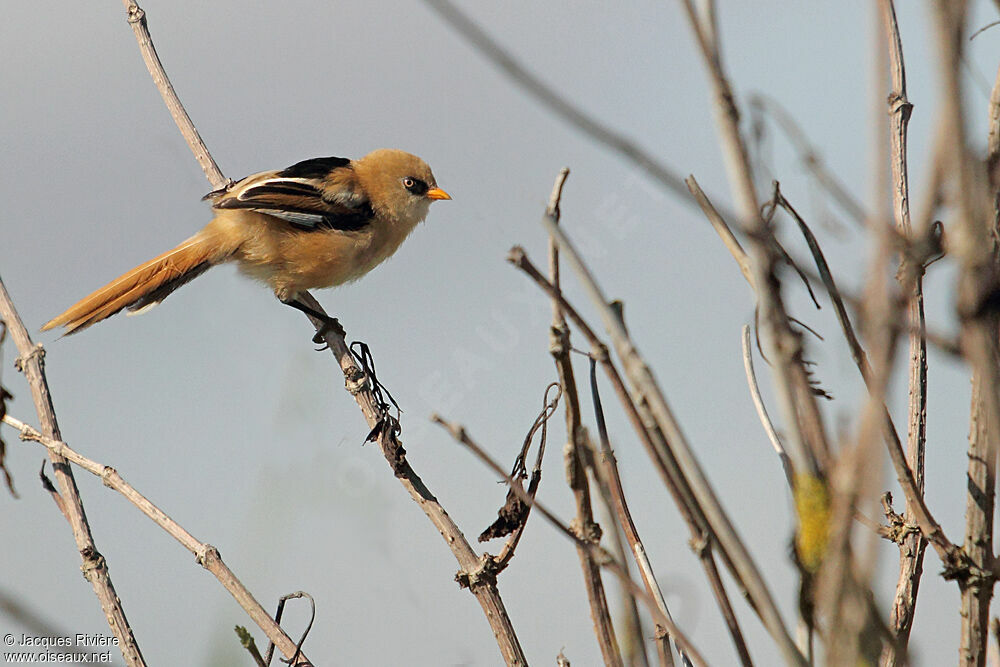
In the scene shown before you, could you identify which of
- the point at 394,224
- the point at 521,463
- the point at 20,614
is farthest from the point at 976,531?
the point at 394,224

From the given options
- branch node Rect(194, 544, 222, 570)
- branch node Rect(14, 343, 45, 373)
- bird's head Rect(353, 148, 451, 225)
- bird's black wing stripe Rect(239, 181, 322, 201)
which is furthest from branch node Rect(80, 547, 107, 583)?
bird's head Rect(353, 148, 451, 225)

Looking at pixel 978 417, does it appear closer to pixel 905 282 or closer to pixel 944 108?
pixel 905 282

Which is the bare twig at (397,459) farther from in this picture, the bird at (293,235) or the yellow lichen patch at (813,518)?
the yellow lichen patch at (813,518)

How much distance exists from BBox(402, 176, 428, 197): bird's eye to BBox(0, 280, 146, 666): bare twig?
2.86 m

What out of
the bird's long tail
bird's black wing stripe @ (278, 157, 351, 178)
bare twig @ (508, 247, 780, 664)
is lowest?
bare twig @ (508, 247, 780, 664)

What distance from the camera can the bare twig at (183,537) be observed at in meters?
2.12

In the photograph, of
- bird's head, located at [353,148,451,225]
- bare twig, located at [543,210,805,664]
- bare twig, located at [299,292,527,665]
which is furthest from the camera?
bird's head, located at [353,148,451,225]

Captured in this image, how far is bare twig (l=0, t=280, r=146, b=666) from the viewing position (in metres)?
2.33

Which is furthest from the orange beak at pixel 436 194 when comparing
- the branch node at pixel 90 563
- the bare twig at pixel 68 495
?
the branch node at pixel 90 563

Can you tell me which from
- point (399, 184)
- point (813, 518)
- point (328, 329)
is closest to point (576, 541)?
point (813, 518)

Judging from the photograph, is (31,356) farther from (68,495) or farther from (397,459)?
(397,459)

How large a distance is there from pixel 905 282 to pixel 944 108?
0.65 feet

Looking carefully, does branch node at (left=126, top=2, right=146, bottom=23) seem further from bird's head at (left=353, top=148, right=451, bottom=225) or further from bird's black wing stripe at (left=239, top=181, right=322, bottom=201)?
bird's head at (left=353, top=148, right=451, bottom=225)

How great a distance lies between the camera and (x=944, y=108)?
81cm
